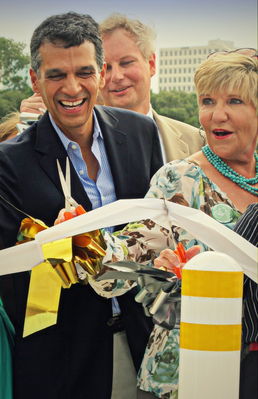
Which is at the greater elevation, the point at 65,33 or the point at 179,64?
the point at 65,33

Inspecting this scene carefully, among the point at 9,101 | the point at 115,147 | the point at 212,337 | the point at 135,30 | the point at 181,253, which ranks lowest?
the point at 212,337

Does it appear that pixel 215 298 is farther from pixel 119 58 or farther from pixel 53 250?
pixel 119 58

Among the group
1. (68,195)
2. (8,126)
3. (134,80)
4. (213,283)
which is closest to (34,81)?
(8,126)

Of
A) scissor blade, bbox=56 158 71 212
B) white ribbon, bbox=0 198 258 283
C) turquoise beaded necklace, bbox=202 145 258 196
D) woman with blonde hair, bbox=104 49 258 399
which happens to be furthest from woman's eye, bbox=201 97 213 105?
scissor blade, bbox=56 158 71 212

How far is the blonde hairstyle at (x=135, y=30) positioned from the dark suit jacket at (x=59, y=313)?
2.11 feet

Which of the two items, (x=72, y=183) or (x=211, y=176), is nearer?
(x=211, y=176)

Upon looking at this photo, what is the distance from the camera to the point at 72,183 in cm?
379

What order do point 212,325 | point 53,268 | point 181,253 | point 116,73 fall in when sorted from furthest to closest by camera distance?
1. point 116,73
2. point 53,268
3. point 181,253
4. point 212,325

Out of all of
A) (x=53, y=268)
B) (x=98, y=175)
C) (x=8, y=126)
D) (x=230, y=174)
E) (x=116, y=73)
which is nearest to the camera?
(x=53, y=268)

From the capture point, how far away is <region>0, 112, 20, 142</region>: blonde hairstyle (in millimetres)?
4332

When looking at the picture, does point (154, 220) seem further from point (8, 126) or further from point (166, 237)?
point (8, 126)

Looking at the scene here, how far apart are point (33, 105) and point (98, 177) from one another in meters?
0.63

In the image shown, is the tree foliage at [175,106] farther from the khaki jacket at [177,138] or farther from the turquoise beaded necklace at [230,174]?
the turquoise beaded necklace at [230,174]

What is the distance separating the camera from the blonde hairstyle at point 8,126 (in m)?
4.33
